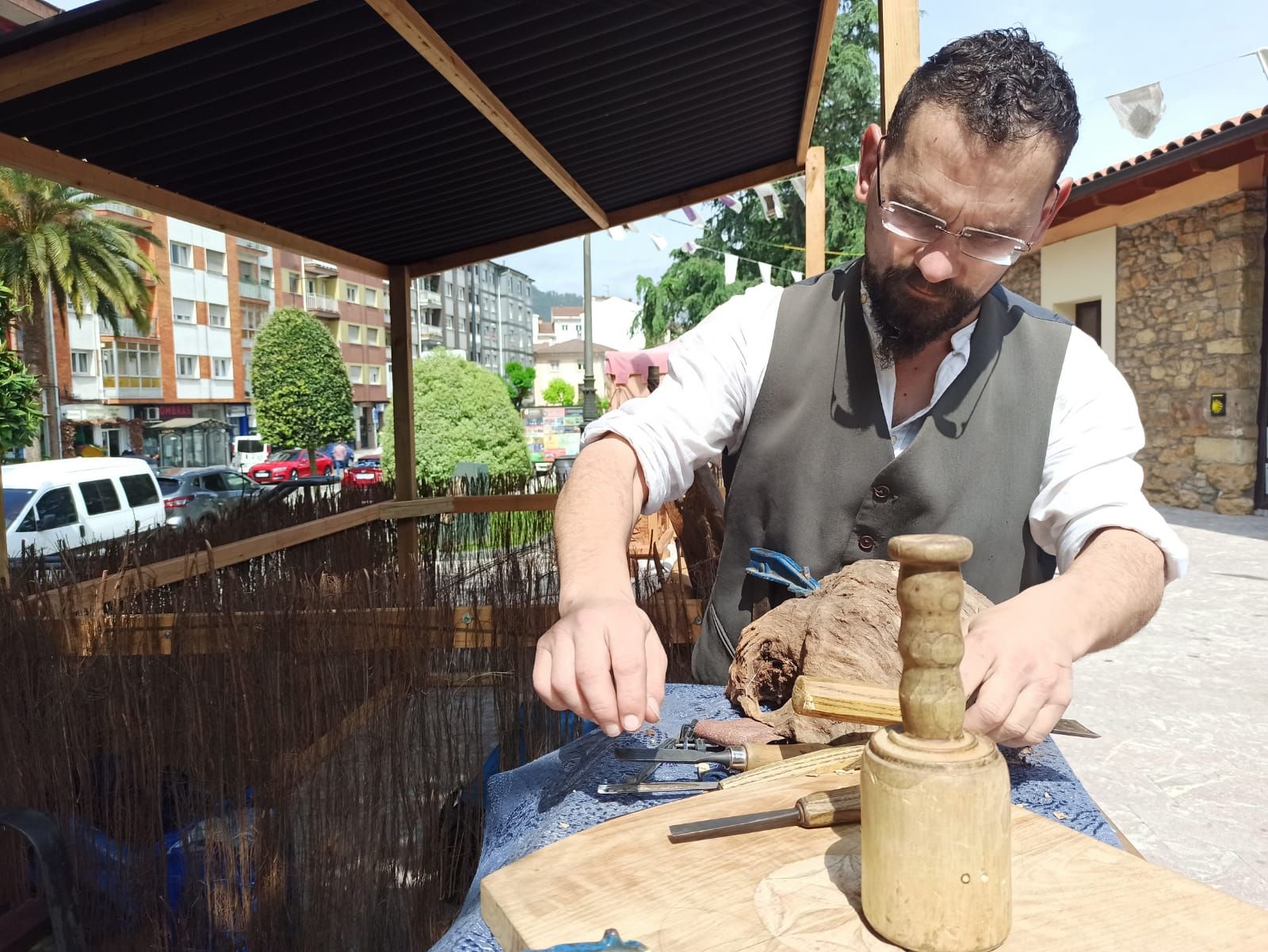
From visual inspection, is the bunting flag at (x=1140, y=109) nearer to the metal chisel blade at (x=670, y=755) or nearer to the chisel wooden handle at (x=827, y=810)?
the metal chisel blade at (x=670, y=755)

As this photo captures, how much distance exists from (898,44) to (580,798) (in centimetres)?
259

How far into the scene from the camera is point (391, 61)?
123 inches

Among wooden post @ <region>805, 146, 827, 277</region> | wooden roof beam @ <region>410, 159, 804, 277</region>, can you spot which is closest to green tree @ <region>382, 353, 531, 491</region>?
wooden roof beam @ <region>410, 159, 804, 277</region>

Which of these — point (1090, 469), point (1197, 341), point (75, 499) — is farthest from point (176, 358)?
point (1090, 469)

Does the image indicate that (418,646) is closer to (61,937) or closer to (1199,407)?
(61,937)

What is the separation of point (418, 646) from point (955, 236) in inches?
85.3

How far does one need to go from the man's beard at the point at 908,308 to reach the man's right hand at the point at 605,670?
2.60 feet

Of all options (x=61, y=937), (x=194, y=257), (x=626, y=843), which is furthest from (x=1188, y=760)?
(x=194, y=257)

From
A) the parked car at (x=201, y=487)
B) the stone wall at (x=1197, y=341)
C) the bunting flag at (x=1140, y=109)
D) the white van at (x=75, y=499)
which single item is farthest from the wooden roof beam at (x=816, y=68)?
the parked car at (x=201, y=487)

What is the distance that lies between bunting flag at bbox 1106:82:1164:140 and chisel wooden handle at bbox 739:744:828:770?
7.96 metres

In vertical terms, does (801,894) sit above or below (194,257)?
below

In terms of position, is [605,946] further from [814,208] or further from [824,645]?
[814,208]

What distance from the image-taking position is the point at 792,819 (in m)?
0.96

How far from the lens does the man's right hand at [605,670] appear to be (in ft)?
3.31
